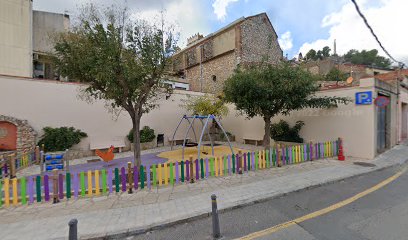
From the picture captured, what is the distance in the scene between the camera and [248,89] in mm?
8828

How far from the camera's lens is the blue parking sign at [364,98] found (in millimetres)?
9242

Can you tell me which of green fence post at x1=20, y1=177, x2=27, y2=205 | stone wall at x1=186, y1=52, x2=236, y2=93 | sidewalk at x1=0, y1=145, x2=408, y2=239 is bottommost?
sidewalk at x1=0, y1=145, x2=408, y2=239

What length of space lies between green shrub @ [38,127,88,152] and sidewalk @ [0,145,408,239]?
6.45 m

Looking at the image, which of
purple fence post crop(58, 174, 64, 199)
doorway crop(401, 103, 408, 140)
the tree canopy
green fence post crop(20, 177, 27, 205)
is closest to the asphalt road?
purple fence post crop(58, 174, 64, 199)

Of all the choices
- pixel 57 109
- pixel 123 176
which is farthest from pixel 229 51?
pixel 123 176

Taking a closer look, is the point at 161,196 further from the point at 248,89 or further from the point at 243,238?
the point at 248,89

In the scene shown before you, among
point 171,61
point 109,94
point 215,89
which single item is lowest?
point 109,94

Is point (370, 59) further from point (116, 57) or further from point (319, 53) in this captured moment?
point (116, 57)

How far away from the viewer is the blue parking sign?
924 cm

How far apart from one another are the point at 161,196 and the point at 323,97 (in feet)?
31.9

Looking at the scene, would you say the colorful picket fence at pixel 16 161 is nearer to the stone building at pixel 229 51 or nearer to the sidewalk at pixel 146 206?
the sidewalk at pixel 146 206

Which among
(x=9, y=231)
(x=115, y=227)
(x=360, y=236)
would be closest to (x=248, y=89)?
(x=360, y=236)

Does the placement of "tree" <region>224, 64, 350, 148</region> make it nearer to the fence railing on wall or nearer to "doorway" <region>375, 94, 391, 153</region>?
"doorway" <region>375, 94, 391, 153</region>

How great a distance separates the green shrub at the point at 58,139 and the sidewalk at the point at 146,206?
21.2 ft
